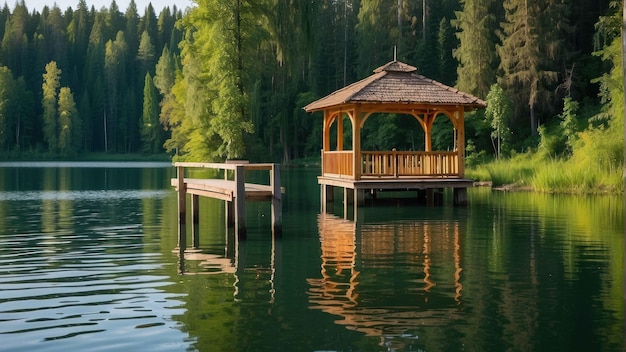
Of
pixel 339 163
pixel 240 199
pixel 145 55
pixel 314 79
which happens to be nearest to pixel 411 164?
pixel 339 163

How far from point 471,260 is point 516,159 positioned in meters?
24.7

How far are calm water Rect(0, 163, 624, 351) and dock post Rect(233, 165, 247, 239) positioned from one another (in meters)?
0.39

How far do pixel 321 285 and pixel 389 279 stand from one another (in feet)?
3.30

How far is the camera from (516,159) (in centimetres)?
3559

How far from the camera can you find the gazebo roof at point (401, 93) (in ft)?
70.4

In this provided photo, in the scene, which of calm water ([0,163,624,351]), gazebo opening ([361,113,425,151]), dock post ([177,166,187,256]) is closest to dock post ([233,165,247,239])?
calm water ([0,163,624,351])

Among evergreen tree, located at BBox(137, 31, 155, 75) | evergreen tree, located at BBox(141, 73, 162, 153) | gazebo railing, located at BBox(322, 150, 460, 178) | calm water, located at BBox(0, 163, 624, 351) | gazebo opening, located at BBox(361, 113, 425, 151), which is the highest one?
evergreen tree, located at BBox(137, 31, 155, 75)

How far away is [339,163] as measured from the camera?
23469 millimetres

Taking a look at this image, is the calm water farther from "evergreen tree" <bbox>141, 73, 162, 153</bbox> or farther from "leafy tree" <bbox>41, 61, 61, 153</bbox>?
"leafy tree" <bbox>41, 61, 61, 153</bbox>

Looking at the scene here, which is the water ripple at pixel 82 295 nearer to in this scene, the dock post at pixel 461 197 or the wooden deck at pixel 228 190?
the wooden deck at pixel 228 190

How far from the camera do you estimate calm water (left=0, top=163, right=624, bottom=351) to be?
7.35 meters

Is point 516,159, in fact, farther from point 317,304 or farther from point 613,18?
point 317,304

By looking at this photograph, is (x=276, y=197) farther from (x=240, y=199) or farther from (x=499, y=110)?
(x=499, y=110)

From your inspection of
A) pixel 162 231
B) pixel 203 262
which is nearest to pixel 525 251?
pixel 203 262
